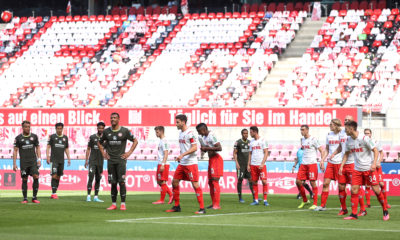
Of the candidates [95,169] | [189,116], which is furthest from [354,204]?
[189,116]

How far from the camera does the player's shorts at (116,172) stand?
18.2 meters

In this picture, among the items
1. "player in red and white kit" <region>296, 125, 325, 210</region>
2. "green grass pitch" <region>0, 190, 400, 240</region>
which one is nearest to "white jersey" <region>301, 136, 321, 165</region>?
"player in red and white kit" <region>296, 125, 325, 210</region>

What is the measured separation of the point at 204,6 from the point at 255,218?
118 feet

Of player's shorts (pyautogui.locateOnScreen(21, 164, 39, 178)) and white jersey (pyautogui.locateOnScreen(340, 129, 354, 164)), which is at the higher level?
white jersey (pyautogui.locateOnScreen(340, 129, 354, 164))

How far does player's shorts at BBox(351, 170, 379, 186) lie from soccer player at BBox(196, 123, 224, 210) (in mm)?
3818

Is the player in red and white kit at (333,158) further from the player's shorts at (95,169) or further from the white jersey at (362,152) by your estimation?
the player's shorts at (95,169)

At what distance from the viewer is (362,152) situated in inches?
655

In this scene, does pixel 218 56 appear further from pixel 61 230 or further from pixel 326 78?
pixel 61 230

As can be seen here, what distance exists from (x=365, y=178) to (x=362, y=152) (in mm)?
539

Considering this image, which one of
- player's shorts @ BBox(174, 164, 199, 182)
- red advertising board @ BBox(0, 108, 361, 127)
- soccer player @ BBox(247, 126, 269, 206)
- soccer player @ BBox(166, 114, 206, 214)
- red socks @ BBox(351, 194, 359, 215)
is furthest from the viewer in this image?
red advertising board @ BBox(0, 108, 361, 127)

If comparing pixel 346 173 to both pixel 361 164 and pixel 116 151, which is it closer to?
pixel 361 164

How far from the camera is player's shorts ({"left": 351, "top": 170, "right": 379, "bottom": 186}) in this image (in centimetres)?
1656

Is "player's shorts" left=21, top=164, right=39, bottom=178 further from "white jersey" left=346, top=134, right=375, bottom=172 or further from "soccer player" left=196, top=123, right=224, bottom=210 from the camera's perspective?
"white jersey" left=346, top=134, right=375, bottom=172

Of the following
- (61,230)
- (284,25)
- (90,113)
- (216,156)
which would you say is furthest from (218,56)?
(61,230)
